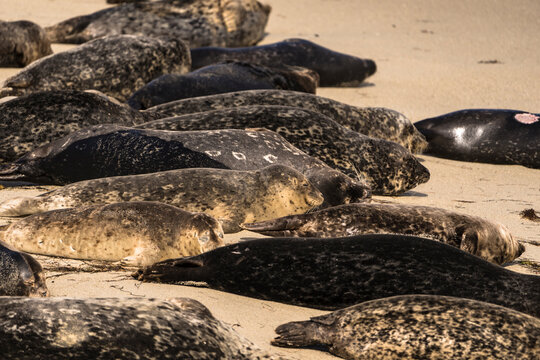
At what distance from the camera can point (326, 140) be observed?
609cm

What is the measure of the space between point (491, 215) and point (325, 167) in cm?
114

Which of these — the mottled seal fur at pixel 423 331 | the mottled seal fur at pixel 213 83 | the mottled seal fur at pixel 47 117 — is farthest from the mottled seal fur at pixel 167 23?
the mottled seal fur at pixel 423 331

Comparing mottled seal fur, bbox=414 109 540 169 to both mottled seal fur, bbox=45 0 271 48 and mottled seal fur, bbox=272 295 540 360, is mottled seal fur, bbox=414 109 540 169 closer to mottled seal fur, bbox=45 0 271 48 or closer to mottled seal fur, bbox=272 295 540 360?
mottled seal fur, bbox=272 295 540 360

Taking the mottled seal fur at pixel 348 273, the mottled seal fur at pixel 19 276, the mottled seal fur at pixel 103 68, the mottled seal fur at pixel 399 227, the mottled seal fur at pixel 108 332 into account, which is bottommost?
the mottled seal fur at pixel 103 68

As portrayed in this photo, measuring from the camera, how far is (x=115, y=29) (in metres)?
11.8

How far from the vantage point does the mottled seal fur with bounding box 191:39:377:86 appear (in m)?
10.1

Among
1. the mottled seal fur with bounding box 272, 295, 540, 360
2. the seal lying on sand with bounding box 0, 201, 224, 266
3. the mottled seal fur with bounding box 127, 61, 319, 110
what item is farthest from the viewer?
the mottled seal fur with bounding box 127, 61, 319, 110

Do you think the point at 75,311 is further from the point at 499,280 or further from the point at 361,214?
the point at 361,214

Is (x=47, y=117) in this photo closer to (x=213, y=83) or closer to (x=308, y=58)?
(x=213, y=83)

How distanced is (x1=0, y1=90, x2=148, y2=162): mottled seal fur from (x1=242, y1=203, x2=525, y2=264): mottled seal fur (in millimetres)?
2132

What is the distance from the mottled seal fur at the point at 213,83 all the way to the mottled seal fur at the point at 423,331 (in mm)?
4676

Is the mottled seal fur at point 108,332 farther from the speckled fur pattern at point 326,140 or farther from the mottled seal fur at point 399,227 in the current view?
the speckled fur pattern at point 326,140

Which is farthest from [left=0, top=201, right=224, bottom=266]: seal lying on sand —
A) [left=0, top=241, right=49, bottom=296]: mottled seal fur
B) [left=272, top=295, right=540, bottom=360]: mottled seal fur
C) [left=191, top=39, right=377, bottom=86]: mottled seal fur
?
[left=191, top=39, right=377, bottom=86]: mottled seal fur

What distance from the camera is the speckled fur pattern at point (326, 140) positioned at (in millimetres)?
6051
